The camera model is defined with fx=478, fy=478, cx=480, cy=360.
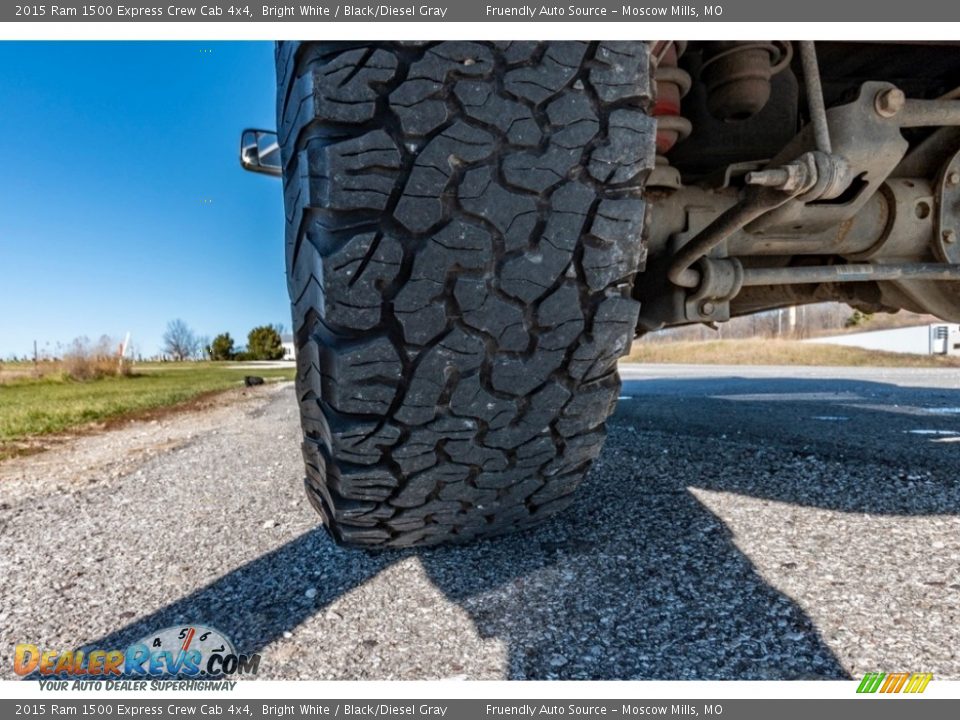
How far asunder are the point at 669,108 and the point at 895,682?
1093mm

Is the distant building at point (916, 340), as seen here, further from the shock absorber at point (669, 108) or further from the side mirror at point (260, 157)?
the side mirror at point (260, 157)

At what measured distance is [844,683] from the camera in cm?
63

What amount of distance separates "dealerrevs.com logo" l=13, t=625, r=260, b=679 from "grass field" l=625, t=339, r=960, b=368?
6.46 m

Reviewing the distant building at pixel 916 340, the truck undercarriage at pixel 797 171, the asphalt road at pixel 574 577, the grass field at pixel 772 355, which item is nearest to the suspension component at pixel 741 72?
the truck undercarriage at pixel 797 171

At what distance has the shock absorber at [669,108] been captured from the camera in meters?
1.02

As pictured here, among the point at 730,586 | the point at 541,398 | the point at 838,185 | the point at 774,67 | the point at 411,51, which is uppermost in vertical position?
the point at 774,67

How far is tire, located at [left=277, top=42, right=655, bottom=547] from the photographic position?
0.66 m

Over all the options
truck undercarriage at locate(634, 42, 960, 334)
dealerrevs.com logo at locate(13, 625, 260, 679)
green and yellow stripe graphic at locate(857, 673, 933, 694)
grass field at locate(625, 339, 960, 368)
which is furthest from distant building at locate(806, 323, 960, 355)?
dealerrevs.com logo at locate(13, 625, 260, 679)

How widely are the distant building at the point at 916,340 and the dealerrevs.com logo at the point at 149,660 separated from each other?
1241 cm

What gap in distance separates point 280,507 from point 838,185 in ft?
5.20

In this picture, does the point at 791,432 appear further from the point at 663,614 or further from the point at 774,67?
the point at 663,614

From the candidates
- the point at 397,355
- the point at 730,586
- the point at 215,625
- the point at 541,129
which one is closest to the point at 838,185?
the point at 541,129

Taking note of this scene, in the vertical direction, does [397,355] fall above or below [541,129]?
below

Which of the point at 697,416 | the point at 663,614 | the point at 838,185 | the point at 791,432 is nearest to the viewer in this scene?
the point at 663,614
